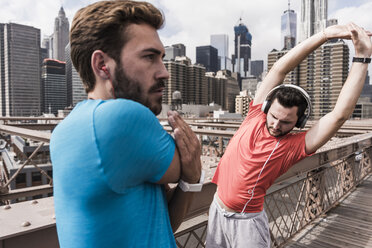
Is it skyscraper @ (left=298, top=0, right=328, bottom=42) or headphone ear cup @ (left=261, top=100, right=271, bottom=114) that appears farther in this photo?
skyscraper @ (left=298, top=0, right=328, bottom=42)

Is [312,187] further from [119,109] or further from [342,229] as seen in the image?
[119,109]

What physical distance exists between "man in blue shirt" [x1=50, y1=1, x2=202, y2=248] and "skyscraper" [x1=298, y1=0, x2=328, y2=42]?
21977 cm

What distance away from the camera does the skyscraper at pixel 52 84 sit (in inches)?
5502

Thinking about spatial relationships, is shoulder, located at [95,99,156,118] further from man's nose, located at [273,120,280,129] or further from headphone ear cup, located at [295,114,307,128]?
headphone ear cup, located at [295,114,307,128]

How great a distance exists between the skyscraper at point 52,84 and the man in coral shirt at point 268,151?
152m

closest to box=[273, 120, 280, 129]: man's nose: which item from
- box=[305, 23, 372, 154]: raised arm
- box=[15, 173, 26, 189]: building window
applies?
box=[305, 23, 372, 154]: raised arm

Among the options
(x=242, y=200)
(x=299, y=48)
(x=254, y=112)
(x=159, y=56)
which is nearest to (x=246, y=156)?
(x=242, y=200)

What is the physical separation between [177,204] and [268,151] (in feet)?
3.36

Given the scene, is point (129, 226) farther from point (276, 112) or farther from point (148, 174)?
point (276, 112)

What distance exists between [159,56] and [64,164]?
49 centimetres

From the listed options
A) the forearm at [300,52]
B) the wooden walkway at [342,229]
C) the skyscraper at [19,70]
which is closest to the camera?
the forearm at [300,52]

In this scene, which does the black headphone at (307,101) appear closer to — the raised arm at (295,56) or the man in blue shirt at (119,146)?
the raised arm at (295,56)

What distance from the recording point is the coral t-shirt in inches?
69.7

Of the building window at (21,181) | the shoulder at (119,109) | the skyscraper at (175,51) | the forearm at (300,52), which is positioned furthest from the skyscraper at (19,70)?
the shoulder at (119,109)
